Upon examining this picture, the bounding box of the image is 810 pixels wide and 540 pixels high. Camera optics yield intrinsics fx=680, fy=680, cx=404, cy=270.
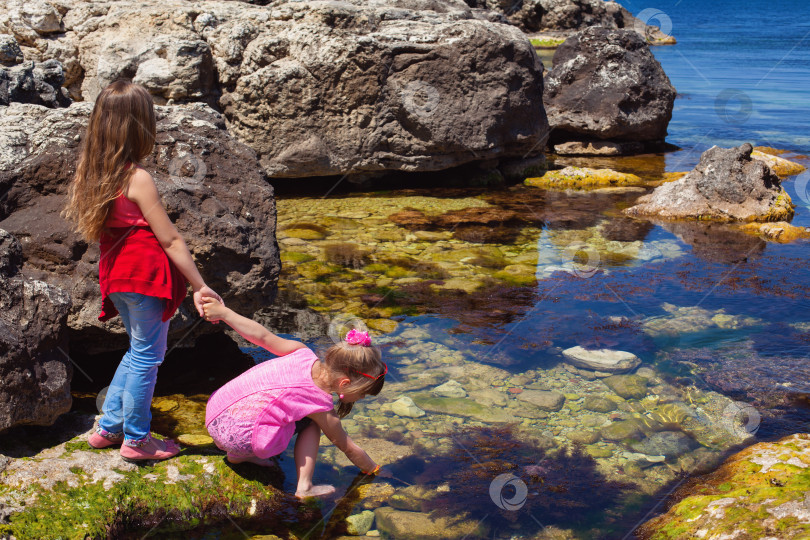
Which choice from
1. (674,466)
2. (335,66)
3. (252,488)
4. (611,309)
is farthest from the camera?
(335,66)

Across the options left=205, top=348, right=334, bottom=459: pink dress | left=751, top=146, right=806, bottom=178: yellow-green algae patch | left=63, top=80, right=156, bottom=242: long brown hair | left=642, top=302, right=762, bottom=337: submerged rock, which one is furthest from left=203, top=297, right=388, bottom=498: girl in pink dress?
left=751, top=146, right=806, bottom=178: yellow-green algae patch

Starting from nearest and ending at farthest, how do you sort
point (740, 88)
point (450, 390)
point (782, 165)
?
1. point (450, 390)
2. point (782, 165)
3. point (740, 88)

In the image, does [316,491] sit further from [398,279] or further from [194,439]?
[398,279]

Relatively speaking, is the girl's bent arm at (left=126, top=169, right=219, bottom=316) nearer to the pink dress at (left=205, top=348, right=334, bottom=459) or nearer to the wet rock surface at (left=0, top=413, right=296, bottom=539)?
the pink dress at (left=205, top=348, right=334, bottom=459)

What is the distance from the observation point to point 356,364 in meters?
3.09

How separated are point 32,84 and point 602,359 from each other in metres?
4.78

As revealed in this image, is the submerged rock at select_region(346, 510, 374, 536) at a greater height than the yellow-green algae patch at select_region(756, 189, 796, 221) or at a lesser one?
greater

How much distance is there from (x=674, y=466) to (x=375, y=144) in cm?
597

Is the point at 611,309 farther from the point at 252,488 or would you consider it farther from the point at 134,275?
the point at 134,275

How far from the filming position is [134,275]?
2902mm

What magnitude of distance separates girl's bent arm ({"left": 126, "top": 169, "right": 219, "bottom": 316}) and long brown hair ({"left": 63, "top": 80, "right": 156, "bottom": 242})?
5 centimetres

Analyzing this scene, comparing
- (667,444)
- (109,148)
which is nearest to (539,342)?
(667,444)

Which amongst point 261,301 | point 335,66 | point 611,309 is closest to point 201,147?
point 261,301

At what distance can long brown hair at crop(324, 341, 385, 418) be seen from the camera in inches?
121
